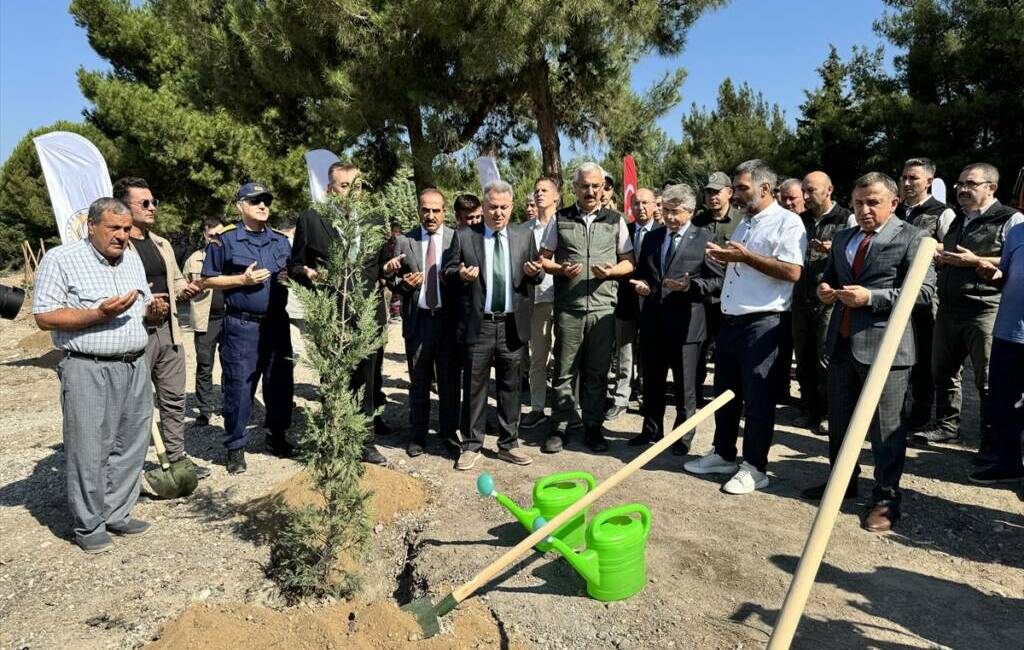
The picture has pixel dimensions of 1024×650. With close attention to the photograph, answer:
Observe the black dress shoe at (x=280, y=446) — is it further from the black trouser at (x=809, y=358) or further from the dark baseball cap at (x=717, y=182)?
the black trouser at (x=809, y=358)

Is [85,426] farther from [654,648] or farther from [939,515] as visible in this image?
[939,515]

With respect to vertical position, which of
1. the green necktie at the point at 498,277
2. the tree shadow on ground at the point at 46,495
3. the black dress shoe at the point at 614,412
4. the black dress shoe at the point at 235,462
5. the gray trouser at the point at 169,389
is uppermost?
the green necktie at the point at 498,277

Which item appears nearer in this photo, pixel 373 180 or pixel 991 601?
pixel 991 601

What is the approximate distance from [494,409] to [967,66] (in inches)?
654

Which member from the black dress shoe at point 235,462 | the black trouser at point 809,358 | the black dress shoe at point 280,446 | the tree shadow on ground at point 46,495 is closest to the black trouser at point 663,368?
the black trouser at point 809,358

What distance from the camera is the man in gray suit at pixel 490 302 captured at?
5.27m

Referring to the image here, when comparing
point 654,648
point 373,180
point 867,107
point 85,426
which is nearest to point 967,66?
point 867,107

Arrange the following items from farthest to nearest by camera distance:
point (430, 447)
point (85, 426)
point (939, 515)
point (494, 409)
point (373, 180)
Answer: point (373, 180), point (494, 409), point (430, 447), point (939, 515), point (85, 426)

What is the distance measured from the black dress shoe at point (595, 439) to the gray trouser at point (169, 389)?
330cm

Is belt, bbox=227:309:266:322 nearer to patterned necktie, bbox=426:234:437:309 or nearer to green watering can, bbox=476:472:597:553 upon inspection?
patterned necktie, bbox=426:234:437:309

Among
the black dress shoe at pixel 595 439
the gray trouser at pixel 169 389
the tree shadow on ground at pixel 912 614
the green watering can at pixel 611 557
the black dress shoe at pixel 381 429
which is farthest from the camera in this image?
the black dress shoe at pixel 381 429

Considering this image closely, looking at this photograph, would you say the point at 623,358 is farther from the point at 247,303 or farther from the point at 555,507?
the point at 247,303

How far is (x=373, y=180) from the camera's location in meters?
15.2

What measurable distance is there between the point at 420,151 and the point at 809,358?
915 cm
